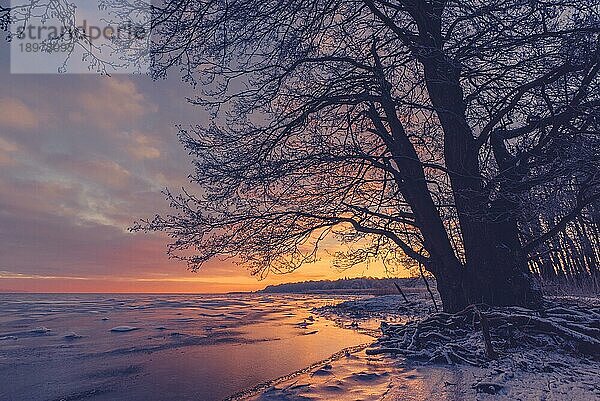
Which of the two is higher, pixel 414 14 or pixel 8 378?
pixel 414 14

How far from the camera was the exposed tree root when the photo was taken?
7.05m

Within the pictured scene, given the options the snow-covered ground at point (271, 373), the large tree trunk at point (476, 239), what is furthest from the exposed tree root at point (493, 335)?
the large tree trunk at point (476, 239)

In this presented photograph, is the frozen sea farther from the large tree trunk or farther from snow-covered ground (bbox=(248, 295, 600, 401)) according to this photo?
the large tree trunk

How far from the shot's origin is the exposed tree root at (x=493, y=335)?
705 centimetres

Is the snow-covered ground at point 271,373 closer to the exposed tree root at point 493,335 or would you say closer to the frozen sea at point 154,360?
the frozen sea at point 154,360

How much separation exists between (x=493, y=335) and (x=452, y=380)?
8.25ft

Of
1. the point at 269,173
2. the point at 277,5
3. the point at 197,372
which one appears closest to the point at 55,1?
the point at 277,5

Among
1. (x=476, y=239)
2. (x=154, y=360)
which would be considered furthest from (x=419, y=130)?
(x=154, y=360)

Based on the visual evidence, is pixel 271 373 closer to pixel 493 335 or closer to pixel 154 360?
pixel 154 360

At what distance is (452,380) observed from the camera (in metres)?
5.86

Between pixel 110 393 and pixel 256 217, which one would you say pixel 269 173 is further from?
pixel 110 393

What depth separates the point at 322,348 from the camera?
33.2ft

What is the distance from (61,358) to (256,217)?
17.9 feet

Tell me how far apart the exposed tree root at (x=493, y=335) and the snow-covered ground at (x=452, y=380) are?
0.25 metres
